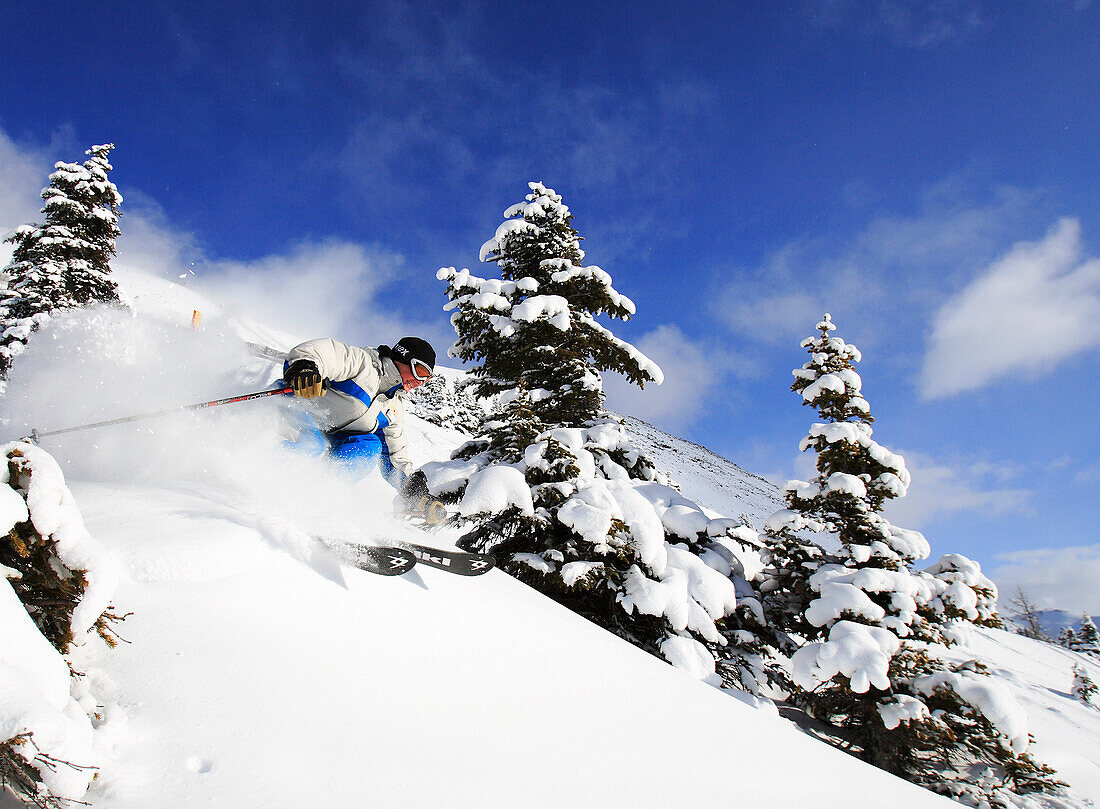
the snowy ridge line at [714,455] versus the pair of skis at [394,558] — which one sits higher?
the snowy ridge line at [714,455]

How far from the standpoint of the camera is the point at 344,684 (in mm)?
2371

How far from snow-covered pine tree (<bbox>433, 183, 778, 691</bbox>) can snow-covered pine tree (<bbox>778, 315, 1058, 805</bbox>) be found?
1.09 metres

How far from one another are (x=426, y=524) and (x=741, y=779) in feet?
13.3

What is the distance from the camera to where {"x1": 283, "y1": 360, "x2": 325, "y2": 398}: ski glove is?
480 centimetres

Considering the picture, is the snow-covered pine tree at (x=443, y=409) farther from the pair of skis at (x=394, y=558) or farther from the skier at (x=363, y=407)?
the pair of skis at (x=394, y=558)

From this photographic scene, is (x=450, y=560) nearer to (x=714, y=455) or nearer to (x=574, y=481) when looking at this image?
(x=574, y=481)

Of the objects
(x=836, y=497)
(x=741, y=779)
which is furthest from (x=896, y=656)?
(x=741, y=779)

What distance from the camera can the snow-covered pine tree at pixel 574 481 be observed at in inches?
241

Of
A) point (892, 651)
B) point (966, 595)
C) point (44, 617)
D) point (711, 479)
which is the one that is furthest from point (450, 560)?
point (711, 479)

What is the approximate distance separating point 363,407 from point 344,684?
12.3ft

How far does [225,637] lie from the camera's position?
2344 mm

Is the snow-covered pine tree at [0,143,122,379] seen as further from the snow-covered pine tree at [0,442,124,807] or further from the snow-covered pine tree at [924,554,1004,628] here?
the snow-covered pine tree at [924,554,1004,628]

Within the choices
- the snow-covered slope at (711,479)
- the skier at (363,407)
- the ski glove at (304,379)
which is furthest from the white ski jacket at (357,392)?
the snow-covered slope at (711,479)

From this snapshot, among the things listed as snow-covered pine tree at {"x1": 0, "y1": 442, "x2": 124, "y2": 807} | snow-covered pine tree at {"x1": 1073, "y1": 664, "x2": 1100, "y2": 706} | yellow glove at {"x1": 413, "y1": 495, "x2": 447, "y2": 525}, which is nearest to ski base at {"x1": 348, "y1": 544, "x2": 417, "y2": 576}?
snow-covered pine tree at {"x1": 0, "y1": 442, "x2": 124, "y2": 807}
